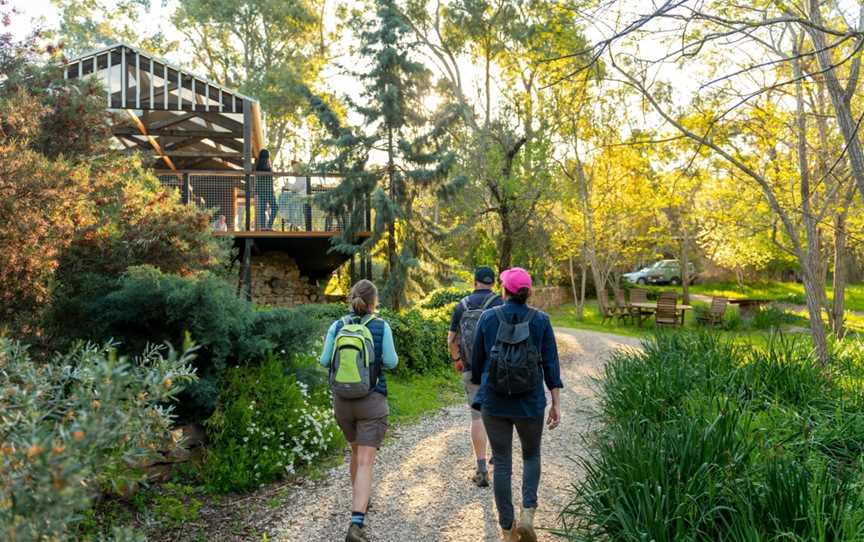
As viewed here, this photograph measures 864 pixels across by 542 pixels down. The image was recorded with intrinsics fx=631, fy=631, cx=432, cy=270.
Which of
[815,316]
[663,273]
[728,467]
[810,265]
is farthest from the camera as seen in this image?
[663,273]

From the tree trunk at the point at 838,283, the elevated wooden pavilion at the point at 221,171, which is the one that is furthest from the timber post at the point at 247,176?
the tree trunk at the point at 838,283

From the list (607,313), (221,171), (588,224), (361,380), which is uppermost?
(221,171)

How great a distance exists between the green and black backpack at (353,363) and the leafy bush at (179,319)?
5.22 feet

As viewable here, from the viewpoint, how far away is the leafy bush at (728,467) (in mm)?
2996

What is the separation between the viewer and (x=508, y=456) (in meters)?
3.82

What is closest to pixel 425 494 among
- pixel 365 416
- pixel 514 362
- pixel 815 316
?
pixel 365 416

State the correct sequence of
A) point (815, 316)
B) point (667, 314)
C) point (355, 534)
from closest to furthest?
point (355, 534) → point (815, 316) → point (667, 314)

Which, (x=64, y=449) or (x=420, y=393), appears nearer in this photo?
(x=64, y=449)

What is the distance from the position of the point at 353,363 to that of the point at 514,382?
1.03 m

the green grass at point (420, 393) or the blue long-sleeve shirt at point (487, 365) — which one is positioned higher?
the blue long-sleeve shirt at point (487, 365)

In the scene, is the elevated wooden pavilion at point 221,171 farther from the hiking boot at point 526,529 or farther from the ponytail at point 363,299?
the hiking boot at point 526,529

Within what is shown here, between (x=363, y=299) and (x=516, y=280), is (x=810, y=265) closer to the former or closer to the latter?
(x=516, y=280)

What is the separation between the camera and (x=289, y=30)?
103ft

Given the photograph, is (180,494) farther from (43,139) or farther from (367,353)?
(43,139)
